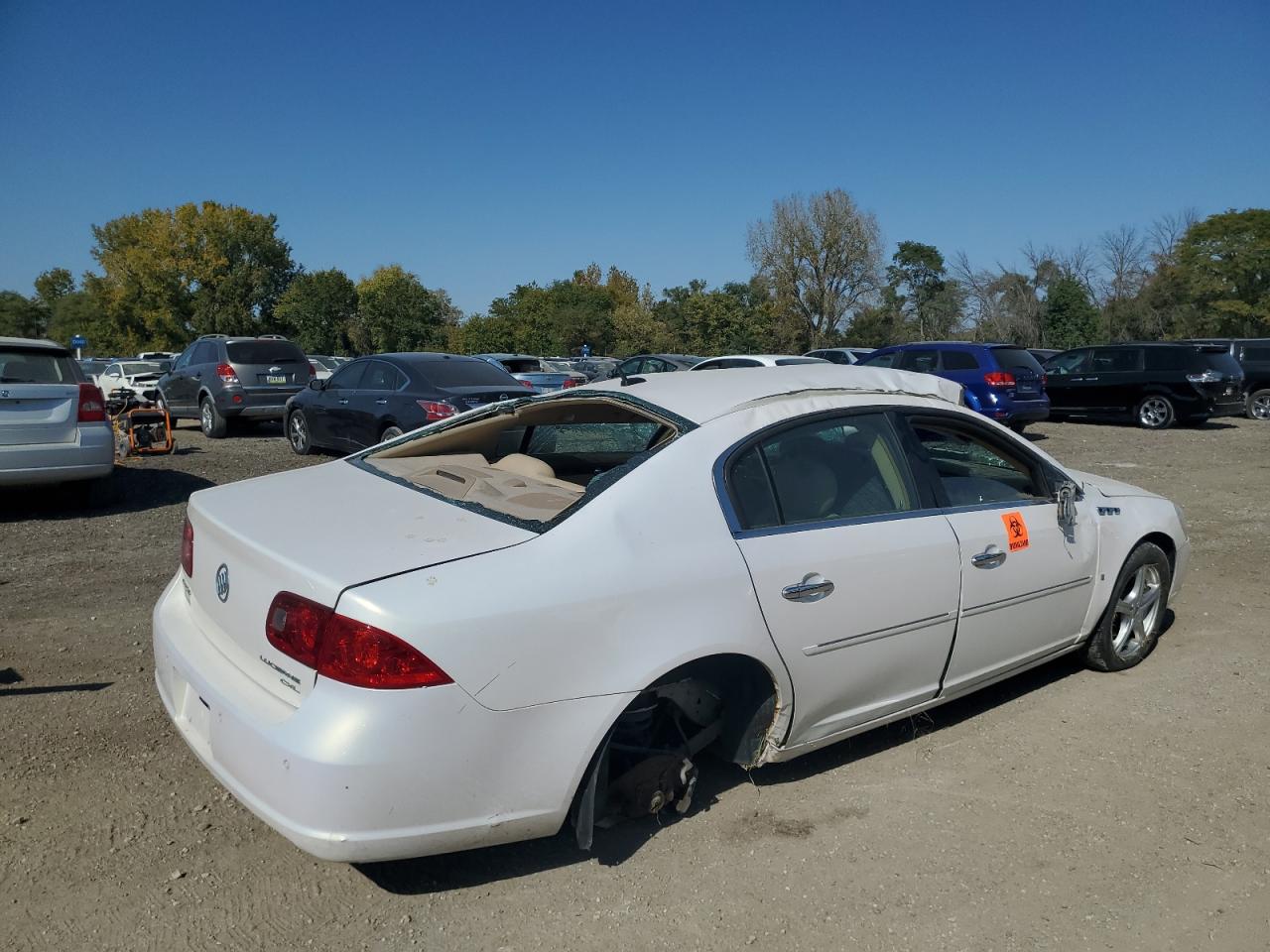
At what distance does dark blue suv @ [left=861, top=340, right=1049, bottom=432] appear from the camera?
15750mm

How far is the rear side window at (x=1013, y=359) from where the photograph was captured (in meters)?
16.0

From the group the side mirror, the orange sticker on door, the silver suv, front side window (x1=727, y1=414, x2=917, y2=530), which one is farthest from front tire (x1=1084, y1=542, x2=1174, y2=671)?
the silver suv

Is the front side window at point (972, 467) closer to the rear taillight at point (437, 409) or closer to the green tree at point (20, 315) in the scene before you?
the rear taillight at point (437, 409)

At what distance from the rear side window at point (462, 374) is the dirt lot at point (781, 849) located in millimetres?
6880

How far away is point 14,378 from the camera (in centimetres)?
818

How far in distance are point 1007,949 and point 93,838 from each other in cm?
276

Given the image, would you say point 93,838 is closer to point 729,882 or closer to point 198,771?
point 198,771

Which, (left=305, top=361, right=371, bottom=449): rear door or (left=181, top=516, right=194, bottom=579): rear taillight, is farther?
(left=305, top=361, right=371, bottom=449): rear door

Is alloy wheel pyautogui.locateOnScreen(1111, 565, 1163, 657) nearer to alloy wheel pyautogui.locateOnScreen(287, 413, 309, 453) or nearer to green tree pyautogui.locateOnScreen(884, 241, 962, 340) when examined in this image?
alloy wheel pyautogui.locateOnScreen(287, 413, 309, 453)

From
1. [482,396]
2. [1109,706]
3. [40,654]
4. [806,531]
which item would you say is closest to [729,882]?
[806,531]

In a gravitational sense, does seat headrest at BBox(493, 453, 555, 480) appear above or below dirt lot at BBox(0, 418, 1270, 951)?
above

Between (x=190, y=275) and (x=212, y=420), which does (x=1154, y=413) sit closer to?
(x=212, y=420)

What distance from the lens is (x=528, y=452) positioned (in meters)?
4.51

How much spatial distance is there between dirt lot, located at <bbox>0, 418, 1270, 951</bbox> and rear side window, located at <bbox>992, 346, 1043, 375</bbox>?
12005 mm
